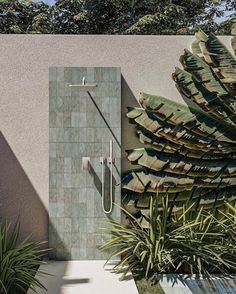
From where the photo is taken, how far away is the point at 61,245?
5.38m

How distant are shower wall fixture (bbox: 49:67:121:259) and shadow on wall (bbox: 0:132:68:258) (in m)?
0.46

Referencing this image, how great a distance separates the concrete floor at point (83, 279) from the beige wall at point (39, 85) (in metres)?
0.93

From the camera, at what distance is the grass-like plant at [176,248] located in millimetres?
4605

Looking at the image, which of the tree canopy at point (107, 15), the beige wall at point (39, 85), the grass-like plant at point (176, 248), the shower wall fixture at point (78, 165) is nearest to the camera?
the grass-like plant at point (176, 248)

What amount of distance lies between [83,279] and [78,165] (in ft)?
5.56

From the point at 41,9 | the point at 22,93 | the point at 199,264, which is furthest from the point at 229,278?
the point at 41,9

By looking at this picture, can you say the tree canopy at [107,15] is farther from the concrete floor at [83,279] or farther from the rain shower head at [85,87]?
the concrete floor at [83,279]

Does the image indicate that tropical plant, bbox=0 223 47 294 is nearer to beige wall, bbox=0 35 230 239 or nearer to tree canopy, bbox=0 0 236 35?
beige wall, bbox=0 35 230 239

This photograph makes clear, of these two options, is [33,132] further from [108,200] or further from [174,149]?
[174,149]

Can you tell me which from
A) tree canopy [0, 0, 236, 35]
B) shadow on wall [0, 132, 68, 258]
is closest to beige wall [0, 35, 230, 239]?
shadow on wall [0, 132, 68, 258]

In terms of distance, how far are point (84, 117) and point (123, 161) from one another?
3.30 ft

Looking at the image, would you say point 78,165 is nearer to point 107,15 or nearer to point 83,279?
point 83,279

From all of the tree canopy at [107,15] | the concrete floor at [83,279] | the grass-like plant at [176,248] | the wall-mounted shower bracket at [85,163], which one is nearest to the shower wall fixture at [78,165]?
the wall-mounted shower bracket at [85,163]

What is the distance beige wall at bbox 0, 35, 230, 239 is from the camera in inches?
224
